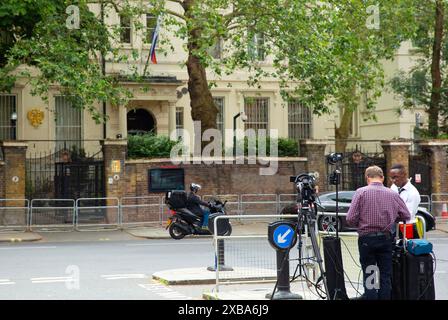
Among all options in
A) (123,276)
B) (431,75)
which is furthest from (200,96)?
(123,276)

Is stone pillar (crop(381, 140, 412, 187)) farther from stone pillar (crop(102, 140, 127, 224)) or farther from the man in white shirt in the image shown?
the man in white shirt

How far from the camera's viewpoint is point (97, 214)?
28.0 metres

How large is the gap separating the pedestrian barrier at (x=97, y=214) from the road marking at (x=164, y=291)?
13.7m

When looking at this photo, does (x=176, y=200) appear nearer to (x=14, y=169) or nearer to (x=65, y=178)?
(x=65, y=178)

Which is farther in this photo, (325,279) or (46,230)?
(46,230)

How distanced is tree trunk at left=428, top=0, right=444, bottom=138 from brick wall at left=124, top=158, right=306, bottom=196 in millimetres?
7021

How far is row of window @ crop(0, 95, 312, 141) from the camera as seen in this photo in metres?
36.3

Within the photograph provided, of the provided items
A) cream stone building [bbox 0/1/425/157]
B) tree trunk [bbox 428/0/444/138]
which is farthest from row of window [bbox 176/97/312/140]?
tree trunk [bbox 428/0/444/138]

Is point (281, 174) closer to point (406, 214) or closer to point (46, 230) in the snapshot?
point (46, 230)

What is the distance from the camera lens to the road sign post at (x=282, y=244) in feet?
36.4

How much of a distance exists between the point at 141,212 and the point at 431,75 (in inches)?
603

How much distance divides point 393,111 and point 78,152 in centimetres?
1860
